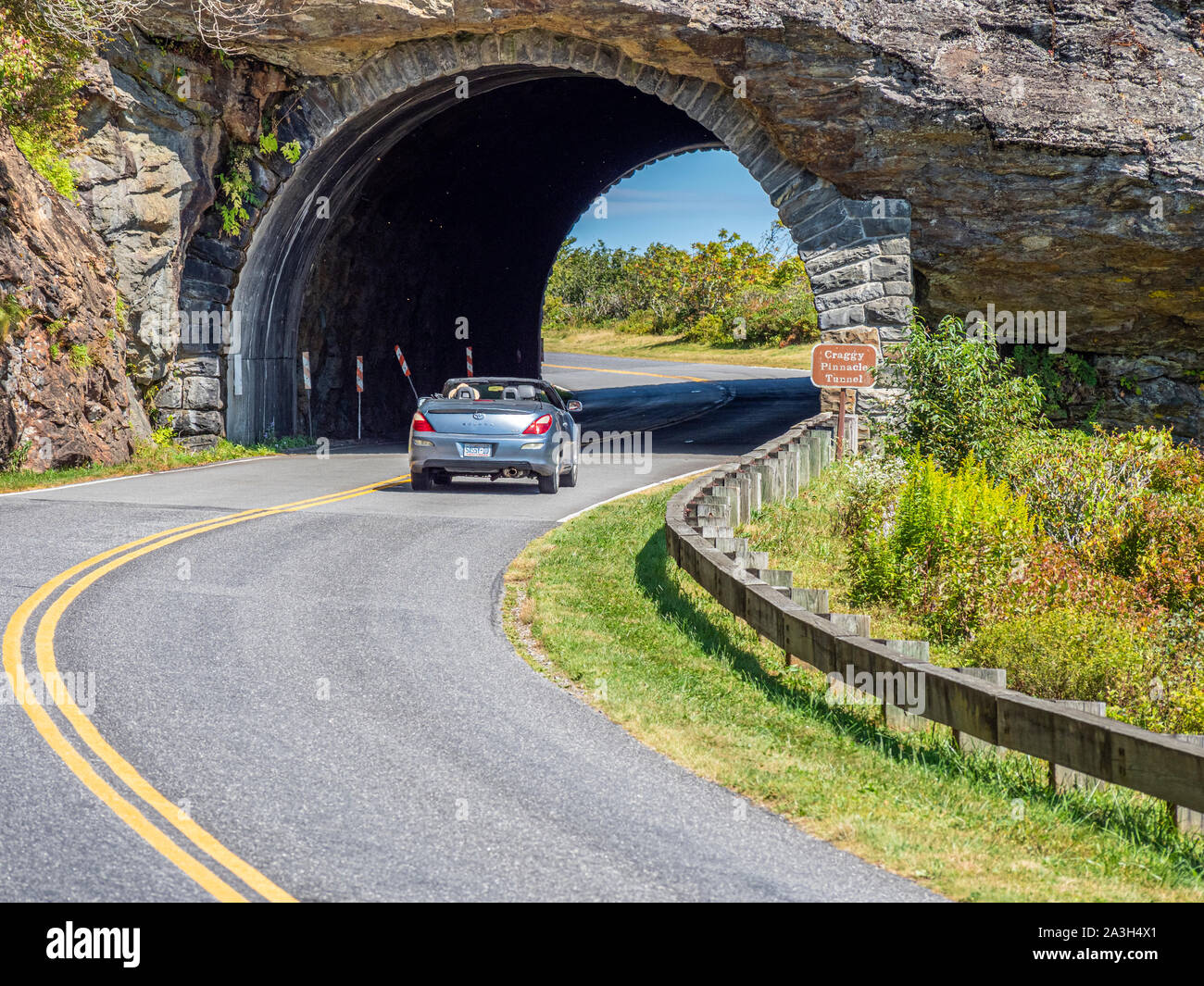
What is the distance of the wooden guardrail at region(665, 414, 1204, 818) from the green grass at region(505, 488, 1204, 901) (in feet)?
1.01

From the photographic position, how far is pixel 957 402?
50.9 ft

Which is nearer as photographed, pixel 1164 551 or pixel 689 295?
pixel 1164 551

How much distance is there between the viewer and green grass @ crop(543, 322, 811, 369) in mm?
49000

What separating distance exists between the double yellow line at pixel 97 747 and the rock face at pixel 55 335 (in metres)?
6.45

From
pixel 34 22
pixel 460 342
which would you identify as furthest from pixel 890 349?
pixel 460 342

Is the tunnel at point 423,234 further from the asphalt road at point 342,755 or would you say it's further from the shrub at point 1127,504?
the shrub at point 1127,504

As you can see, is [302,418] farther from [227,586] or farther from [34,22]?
[227,586]

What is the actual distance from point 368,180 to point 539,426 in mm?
10371

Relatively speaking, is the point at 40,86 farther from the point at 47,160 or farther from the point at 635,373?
the point at 635,373

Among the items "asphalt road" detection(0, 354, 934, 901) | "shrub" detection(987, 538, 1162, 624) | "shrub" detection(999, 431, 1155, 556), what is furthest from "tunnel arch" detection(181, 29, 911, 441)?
"asphalt road" detection(0, 354, 934, 901)

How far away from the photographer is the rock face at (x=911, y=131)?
17797 millimetres

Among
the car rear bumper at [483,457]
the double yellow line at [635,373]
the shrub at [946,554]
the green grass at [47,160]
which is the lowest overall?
the shrub at [946,554]

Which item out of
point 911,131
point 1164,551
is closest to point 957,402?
point 1164,551

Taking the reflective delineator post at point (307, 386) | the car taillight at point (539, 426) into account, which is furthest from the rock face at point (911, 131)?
the car taillight at point (539, 426)
